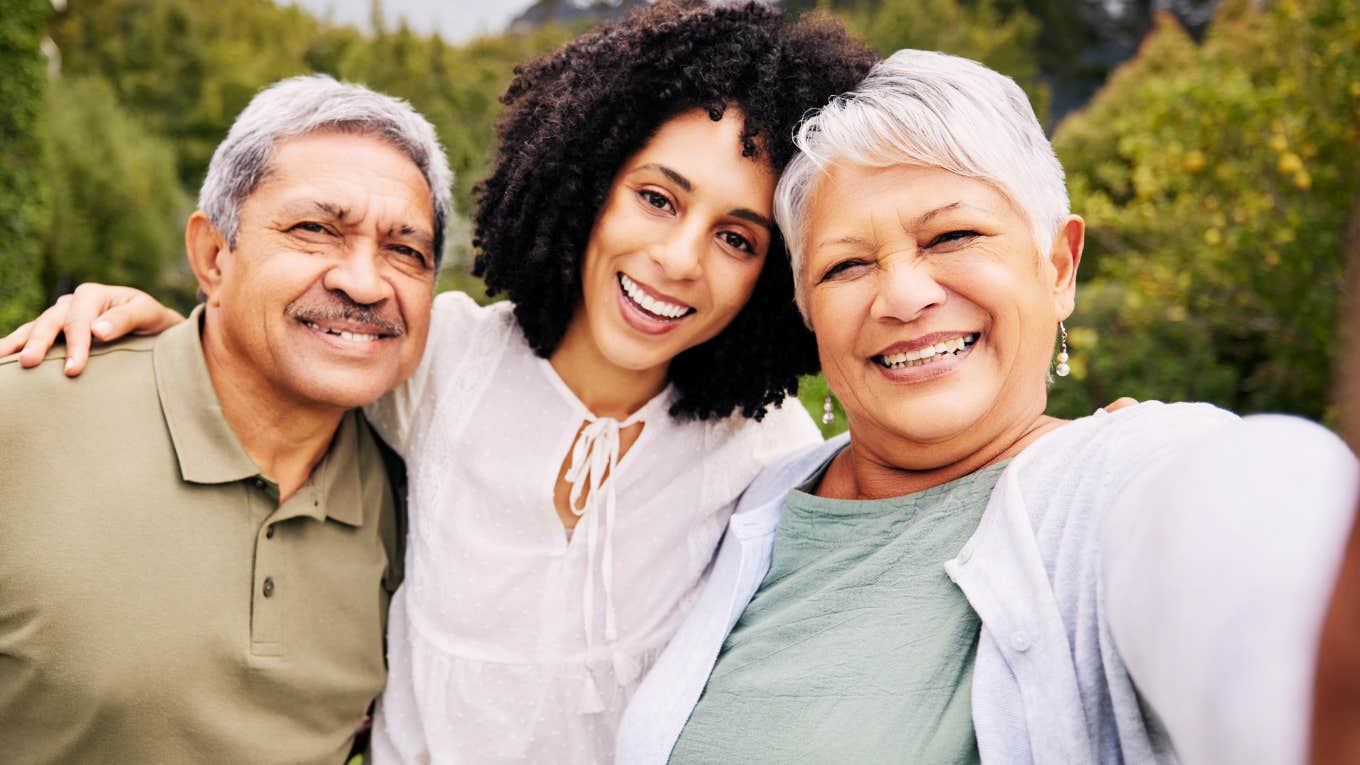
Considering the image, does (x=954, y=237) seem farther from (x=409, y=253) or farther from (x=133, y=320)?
(x=133, y=320)

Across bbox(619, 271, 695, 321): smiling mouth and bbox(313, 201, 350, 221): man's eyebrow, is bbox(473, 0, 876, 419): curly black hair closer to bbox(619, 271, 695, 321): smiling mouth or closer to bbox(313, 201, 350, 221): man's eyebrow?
bbox(619, 271, 695, 321): smiling mouth

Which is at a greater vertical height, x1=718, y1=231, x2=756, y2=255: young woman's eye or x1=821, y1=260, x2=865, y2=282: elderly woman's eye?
x1=718, y1=231, x2=756, y2=255: young woman's eye

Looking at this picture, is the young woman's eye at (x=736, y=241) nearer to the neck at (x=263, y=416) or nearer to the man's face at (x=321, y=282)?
the man's face at (x=321, y=282)

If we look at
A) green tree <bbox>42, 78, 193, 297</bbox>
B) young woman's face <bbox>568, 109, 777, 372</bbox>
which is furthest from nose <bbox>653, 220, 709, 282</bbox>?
green tree <bbox>42, 78, 193, 297</bbox>

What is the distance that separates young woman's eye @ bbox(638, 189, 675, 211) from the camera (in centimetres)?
226

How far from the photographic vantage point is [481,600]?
7.61 ft

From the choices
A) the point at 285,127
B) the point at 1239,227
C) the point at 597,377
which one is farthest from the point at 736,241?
the point at 1239,227

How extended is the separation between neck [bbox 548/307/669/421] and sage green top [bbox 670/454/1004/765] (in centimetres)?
68

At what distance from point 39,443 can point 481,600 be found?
100 centimetres

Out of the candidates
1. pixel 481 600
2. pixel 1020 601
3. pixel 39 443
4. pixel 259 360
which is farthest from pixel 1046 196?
pixel 39 443

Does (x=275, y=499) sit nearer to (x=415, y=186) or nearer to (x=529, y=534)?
(x=529, y=534)

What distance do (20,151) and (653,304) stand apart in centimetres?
870

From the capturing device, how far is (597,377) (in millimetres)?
2531

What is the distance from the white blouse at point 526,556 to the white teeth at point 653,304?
35cm
